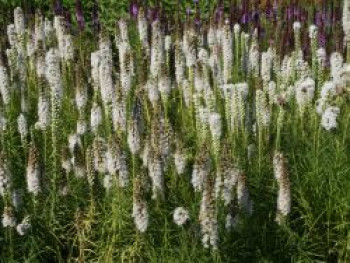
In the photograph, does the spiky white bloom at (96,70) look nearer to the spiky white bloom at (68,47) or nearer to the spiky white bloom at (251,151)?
the spiky white bloom at (68,47)

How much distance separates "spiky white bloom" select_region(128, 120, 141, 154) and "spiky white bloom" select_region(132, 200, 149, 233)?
1.91 feet

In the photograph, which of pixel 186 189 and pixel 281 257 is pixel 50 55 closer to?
pixel 186 189

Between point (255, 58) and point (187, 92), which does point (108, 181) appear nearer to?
point (187, 92)

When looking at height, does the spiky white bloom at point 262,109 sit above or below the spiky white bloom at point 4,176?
above

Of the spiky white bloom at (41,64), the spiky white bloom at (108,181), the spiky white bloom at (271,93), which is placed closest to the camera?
the spiky white bloom at (108,181)

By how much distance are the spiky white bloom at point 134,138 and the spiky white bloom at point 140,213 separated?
0.58 m

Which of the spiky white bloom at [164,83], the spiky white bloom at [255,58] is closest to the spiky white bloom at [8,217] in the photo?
the spiky white bloom at [164,83]

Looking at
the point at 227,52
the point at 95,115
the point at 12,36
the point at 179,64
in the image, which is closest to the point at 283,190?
the point at 95,115

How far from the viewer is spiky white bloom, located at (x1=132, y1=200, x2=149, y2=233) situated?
3.68 m

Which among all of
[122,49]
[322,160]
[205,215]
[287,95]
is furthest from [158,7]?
[205,215]

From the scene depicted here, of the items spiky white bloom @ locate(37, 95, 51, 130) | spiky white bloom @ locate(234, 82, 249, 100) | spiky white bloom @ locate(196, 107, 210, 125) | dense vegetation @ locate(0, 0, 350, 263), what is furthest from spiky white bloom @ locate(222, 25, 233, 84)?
spiky white bloom @ locate(37, 95, 51, 130)

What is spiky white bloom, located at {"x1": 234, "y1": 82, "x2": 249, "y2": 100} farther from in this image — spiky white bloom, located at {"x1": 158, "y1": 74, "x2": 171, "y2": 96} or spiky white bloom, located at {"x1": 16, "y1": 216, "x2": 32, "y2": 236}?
spiky white bloom, located at {"x1": 16, "y1": 216, "x2": 32, "y2": 236}

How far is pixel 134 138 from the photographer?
4.21m

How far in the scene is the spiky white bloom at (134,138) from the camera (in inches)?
166
